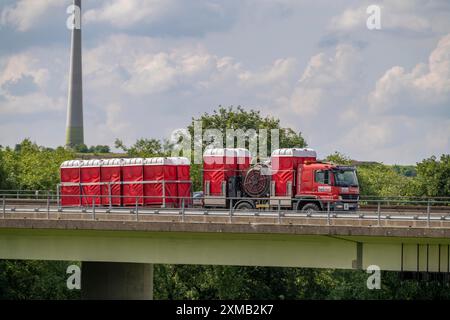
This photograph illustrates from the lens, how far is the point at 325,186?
57.2 metres

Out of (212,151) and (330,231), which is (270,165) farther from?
(330,231)

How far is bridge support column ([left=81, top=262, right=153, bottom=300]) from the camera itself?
5725 centimetres

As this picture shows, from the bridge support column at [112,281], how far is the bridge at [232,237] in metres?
3.33

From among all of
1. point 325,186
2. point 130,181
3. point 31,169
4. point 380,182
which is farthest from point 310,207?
point 380,182

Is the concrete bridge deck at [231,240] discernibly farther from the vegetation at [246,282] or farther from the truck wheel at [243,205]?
the vegetation at [246,282]

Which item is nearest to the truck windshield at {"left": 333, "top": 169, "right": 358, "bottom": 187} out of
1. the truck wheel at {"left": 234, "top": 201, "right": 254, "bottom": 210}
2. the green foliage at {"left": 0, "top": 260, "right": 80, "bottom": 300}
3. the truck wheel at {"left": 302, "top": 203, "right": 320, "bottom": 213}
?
the truck wheel at {"left": 302, "top": 203, "right": 320, "bottom": 213}

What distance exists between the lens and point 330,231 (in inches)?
1855

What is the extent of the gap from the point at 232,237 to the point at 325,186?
8.82m

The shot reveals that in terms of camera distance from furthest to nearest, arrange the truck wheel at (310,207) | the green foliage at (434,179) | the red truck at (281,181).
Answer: the green foliage at (434,179) → the red truck at (281,181) → the truck wheel at (310,207)

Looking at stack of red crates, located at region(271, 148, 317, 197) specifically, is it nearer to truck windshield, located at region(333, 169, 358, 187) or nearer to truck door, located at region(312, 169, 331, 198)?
truck door, located at region(312, 169, 331, 198)

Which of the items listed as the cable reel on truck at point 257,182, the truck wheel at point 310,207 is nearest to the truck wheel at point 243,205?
the cable reel on truck at point 257,182

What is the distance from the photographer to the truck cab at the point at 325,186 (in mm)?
56906
